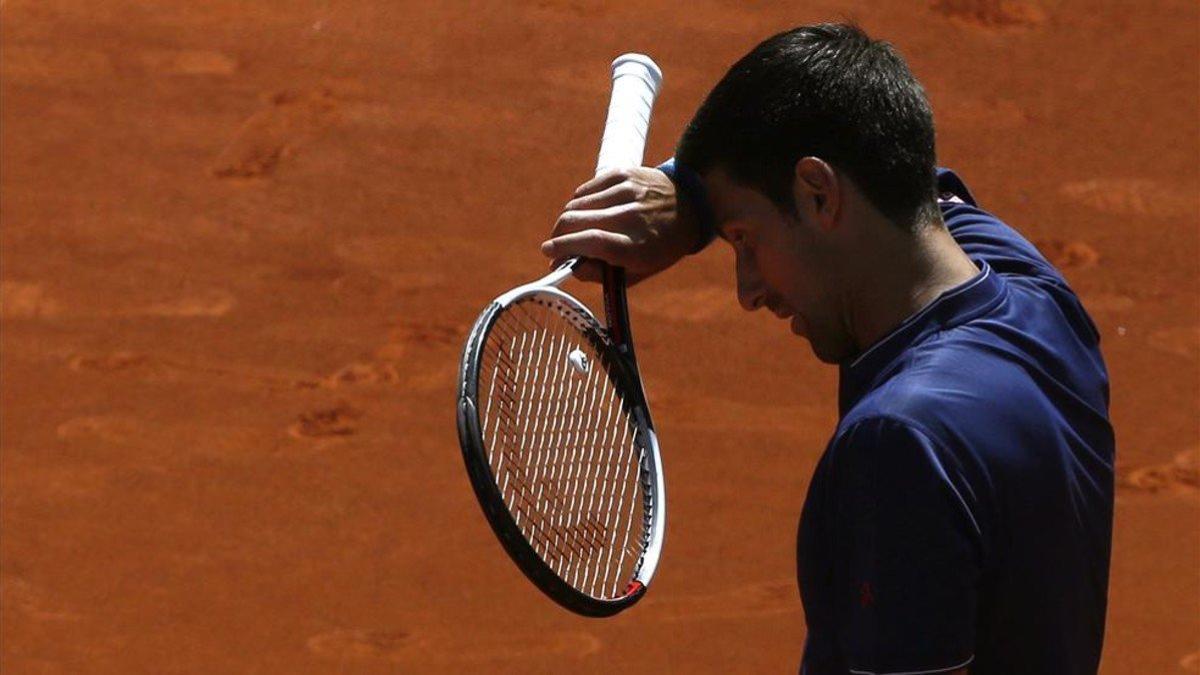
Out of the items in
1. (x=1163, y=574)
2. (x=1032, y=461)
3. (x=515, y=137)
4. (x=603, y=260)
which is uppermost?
(x=1032, y=461)

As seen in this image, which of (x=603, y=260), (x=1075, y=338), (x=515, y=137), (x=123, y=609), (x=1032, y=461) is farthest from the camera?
(x=515, y=137)

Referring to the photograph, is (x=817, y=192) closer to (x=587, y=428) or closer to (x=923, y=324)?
(x=923, y=324)

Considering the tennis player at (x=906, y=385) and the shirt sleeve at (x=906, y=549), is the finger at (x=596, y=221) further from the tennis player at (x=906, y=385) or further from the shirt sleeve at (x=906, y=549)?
the shirt sleeve at (x=906, y=549)

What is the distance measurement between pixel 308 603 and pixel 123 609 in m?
0.44

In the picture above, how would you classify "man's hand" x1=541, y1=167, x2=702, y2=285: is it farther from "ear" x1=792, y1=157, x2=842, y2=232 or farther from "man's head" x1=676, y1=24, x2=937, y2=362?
"ear" x1=792, y1=157, x2=842, y2=232

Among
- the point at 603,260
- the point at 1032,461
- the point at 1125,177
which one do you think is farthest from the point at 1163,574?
the point at 1032,461

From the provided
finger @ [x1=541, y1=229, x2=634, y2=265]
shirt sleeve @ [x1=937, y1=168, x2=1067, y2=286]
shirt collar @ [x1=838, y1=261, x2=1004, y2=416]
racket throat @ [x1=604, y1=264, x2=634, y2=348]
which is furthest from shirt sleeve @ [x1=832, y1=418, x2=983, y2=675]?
racket throat @ [x1=604, y1=264, x2=634, y2=348]

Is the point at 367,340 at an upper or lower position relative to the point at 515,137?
lower

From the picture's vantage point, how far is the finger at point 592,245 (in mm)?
2178

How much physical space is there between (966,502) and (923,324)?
20cm

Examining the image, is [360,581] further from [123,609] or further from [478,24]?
[478,24]

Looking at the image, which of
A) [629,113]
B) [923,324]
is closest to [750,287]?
[923,324]

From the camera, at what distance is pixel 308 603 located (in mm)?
4848

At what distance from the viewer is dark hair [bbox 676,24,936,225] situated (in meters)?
1.82
